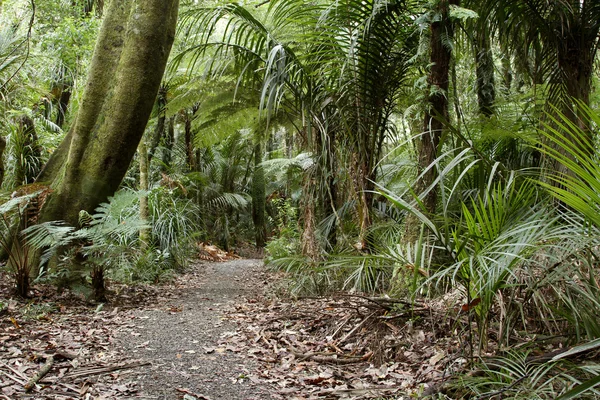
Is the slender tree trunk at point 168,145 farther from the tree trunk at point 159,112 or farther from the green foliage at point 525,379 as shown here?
the green foliage at point 525,379

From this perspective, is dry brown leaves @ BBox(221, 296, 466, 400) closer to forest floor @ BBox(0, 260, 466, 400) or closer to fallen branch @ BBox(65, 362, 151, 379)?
forest floor @ BBox(0, 260, 466, 400)

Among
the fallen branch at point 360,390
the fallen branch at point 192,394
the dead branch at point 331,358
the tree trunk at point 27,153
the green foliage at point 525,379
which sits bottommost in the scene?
the dead branch at point 331,358

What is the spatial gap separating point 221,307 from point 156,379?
188 cm

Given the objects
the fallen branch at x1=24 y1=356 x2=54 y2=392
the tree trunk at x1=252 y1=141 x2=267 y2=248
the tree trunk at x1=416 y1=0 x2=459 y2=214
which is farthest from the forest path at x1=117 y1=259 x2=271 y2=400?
the tree trunk at x1=252 y1=141 x2=267 y2=248

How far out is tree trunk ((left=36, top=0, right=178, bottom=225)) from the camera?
412 cm

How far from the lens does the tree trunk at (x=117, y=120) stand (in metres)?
4.12

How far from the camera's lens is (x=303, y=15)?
178 inches

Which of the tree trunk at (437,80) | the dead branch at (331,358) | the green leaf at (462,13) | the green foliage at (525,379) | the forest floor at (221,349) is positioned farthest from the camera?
the tree trunk at (437,80)

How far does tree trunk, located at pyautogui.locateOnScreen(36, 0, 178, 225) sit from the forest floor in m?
0.82

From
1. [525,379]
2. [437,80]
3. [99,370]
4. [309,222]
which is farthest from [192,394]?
[437,80]

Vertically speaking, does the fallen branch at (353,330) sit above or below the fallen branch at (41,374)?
below

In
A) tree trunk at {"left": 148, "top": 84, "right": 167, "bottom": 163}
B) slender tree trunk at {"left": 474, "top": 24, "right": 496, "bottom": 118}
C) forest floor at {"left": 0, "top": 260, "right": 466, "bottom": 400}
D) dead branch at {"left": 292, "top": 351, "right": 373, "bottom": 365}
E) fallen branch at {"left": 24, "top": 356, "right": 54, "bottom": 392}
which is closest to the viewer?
fallen branch at {"left": 24, "top": 356, "right": 54, "bottom": 392}

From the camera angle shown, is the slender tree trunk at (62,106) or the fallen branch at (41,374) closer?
the fallen branch at (41,374)

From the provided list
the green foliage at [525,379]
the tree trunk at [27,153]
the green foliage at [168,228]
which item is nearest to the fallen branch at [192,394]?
the green foliage at [525,379]
